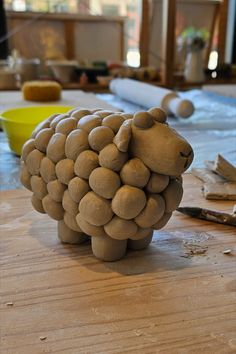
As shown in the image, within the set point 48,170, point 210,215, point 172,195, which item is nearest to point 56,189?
point 48,170

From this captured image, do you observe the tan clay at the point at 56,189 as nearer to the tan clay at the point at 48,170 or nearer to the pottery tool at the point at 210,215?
the tan clay at the point at 48,170

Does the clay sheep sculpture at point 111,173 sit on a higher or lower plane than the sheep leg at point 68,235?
higher

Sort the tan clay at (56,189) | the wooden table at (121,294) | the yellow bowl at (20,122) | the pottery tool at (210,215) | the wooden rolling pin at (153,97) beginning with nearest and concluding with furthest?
the wooden table at (121,294) < the tan clay at (56,189) < the pottery tool at (210,215) < the yellow bowl at (20,122) < the wooden rolling pin at (153,97)

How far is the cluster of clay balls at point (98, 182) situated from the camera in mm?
403

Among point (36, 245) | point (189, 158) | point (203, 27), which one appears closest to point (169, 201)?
point (189, 158)

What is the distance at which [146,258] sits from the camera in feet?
1.54

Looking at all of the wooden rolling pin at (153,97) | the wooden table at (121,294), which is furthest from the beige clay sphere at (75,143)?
the wooden rolling pin at (153,97)

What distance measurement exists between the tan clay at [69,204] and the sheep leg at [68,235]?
0.05 meters

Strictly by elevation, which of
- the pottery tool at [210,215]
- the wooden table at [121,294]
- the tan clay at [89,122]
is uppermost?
the tan clay at [89,122]

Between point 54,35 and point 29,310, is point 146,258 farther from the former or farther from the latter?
point 54,35

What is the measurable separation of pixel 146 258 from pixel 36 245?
0.44 ft

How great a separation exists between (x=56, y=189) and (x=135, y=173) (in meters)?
0.10

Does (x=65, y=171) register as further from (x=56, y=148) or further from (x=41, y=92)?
(x=41, y=92)

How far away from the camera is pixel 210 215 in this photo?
562 mm
